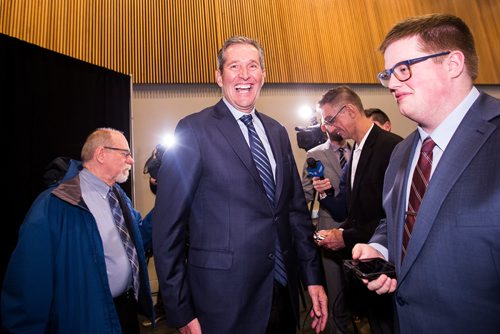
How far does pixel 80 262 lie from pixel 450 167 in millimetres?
1977

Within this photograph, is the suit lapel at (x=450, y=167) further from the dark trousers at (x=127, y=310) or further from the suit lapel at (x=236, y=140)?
the dark trousers at (x=127, y=310)

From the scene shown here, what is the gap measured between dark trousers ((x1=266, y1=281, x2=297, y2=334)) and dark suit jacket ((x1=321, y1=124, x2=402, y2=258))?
77 centimetres

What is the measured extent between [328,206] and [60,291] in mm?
2071

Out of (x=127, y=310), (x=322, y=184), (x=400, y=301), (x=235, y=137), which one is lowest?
(x=127, y=310)

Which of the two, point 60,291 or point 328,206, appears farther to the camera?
point 328,206

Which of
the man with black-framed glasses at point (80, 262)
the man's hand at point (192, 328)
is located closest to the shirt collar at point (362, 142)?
the man's hand at point (192, 328)

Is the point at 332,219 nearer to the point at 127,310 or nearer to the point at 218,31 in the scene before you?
the point at 127,310

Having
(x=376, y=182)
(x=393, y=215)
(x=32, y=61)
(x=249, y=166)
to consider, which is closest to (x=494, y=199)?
(x=393, y=215)

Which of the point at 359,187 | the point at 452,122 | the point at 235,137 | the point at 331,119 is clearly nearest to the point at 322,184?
the point at 359,187

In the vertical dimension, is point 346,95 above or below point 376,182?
above

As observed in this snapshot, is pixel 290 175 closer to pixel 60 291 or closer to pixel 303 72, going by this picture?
pixel 60 291

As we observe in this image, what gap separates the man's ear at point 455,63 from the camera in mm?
976

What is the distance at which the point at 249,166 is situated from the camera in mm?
1256

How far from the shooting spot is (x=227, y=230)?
117 centimetres
